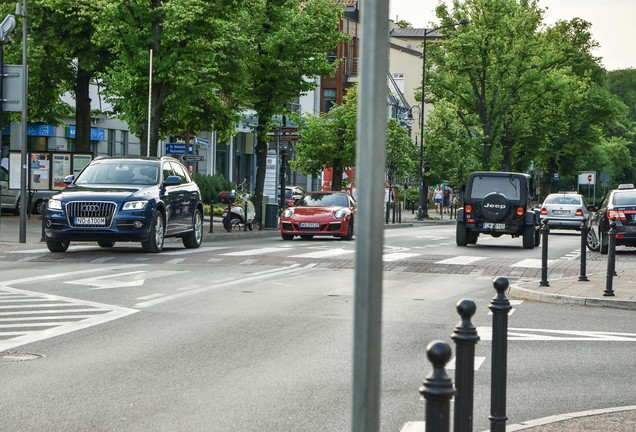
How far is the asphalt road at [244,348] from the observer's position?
729cm

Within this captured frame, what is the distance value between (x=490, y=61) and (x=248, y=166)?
16557 millimetres

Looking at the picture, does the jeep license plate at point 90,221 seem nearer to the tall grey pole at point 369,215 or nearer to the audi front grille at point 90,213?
the audi front grille at point 90,213

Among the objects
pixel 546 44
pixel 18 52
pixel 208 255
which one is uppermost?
pixel 546 44

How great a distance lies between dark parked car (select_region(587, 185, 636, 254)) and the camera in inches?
1100

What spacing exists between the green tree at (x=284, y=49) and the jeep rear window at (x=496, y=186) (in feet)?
35.2

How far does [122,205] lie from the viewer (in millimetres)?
21266

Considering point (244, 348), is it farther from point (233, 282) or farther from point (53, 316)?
point (233, 282)

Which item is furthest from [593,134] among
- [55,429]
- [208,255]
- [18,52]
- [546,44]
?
[55,429]

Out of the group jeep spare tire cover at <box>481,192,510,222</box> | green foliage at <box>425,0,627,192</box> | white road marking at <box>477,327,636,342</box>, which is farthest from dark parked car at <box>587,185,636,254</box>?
green foliage at <box>425,0,627,192</box>

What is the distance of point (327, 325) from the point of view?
11.9 meters

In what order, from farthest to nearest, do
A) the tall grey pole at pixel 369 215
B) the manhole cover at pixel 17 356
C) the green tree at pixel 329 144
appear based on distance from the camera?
the green tree at pixel 329 144, the manhole cover at pixel 17 356, the tall grey pole at pixel 369 215

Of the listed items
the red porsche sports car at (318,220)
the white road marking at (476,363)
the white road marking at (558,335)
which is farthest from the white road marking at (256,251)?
the white road marking at (476,363)

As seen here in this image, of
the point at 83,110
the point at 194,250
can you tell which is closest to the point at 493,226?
the point at 194,250

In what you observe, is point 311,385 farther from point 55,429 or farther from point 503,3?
point 503,3
